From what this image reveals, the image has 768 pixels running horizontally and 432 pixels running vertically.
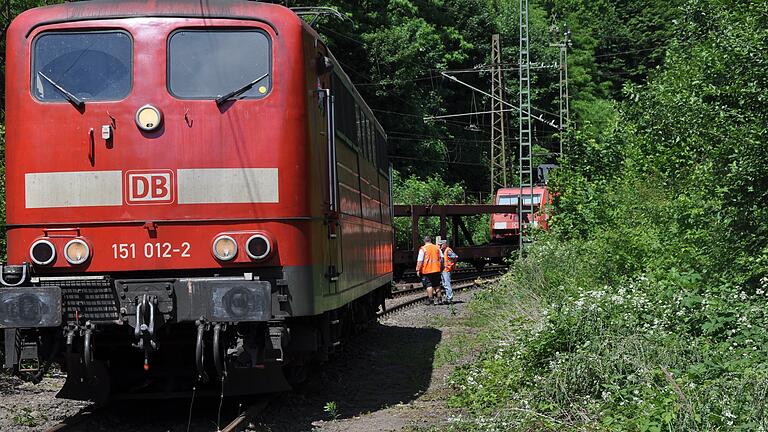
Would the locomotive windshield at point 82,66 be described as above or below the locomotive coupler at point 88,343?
above

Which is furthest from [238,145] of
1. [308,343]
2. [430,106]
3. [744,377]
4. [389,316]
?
[430,106]

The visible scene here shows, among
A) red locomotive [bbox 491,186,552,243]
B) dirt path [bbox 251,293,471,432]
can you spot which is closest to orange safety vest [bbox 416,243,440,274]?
dirt path [bbox 251,293,471,432]

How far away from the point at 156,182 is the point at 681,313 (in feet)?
15.3

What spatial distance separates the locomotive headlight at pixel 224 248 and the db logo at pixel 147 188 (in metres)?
0.52

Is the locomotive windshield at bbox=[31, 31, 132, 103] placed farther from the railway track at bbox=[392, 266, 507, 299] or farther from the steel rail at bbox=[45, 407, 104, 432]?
the railway track at bbox=[392, 266, 507, 299]

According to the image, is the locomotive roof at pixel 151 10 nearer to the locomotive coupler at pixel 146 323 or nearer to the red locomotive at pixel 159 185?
the red locomotive at pixel 159 185

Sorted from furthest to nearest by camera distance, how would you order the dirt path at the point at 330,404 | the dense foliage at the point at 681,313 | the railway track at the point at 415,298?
the railway track at the point at 415,298 < the dirt path at the point at 330,404 < the dense foliage at the point at 681,313

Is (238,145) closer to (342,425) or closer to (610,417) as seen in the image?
(342,425)

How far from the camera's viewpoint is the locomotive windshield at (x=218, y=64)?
822 cm

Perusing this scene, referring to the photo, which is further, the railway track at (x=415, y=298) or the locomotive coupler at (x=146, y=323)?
the railway track at (x=415, y=298)

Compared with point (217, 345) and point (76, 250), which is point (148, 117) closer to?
point (76, 250)

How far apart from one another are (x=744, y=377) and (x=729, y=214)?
3.13m

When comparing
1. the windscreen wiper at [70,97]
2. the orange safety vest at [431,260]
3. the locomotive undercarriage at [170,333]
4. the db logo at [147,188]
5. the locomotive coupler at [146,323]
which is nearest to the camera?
the locomotive coupler at [146,323]

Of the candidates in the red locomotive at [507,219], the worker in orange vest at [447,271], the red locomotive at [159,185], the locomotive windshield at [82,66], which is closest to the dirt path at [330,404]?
the red locomotive at [159,185]
